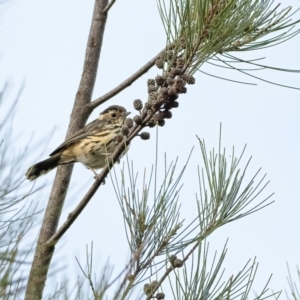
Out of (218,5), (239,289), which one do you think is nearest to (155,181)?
(239,289)

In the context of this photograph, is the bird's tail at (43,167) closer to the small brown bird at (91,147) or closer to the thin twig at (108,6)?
the small brown bird at (91,147)

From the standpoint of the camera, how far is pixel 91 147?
24.6ft

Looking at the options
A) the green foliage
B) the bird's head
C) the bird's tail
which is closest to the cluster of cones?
the green foliage

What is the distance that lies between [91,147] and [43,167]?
0.57 m

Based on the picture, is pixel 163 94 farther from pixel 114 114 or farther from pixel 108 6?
pixel 114 114

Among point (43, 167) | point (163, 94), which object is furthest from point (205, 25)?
point (43, 167)

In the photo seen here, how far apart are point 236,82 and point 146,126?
0.59 meters

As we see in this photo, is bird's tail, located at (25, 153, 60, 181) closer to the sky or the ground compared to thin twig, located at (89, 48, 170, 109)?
closer to the sky

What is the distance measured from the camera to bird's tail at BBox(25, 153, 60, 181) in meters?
6.96

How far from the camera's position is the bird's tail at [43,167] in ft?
22.8

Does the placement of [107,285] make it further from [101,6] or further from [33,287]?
[101,6]

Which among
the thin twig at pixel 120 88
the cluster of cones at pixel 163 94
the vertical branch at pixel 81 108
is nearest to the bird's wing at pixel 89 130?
the vertical branch at pixel 81 108

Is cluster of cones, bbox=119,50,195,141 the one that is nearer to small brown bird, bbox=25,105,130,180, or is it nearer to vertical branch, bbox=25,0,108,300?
vertical branch, bbox=25,0,108,300

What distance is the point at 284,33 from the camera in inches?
168
